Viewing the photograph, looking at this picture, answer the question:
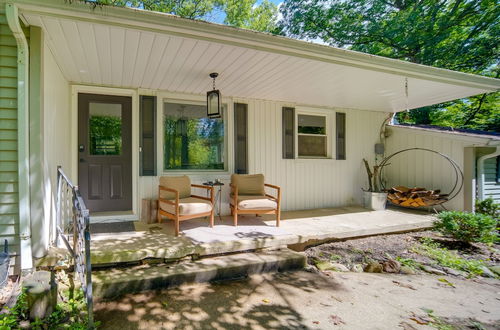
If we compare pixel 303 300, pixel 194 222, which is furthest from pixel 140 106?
pixel 303 300

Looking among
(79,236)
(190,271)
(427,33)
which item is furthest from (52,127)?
(427,33)

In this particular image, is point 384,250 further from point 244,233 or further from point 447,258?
point 244,233

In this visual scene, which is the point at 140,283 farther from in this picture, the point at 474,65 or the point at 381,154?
the point at 474,65

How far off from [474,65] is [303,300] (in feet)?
34.6

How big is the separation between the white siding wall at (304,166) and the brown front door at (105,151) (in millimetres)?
429

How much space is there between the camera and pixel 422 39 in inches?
350

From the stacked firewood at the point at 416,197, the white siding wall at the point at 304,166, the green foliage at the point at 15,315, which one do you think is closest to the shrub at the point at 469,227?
the stacked firewood at the point at 416,197

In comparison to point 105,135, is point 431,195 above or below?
below

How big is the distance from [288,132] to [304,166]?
803mm

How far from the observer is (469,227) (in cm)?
379

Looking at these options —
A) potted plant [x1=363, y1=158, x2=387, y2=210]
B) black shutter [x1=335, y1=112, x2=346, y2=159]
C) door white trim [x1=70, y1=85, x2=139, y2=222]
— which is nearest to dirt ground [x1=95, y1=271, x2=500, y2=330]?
door white trim [x1=70, y1=85, x2=139, y2=222]

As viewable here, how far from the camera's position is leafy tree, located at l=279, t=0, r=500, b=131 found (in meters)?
8.41

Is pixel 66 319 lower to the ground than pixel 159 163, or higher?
lower

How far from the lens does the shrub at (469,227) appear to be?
3.73 meters
